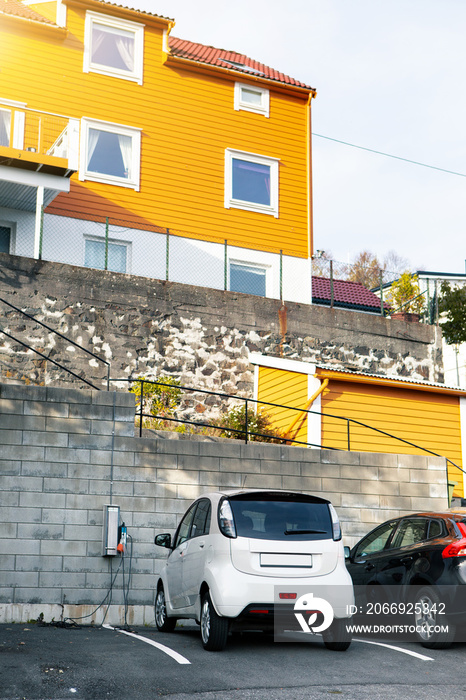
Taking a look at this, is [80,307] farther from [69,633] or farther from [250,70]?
[250,70]

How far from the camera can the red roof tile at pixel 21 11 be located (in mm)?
22422

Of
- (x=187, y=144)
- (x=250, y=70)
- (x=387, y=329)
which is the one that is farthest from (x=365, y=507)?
(x=250, y=70)

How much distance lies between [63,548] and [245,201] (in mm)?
15174

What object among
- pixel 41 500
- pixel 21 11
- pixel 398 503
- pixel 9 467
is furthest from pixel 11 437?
pixel 21 11

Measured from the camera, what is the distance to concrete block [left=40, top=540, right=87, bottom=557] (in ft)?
38.5

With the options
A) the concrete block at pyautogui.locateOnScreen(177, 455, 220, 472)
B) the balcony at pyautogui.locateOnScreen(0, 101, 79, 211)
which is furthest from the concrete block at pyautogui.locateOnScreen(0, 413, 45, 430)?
the balcony at pyautogui.locateOnScreen(0, 101, 79, 211)

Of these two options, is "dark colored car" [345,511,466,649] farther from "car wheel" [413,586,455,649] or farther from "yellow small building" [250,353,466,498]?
"yellow small building" [250,353,466,498]

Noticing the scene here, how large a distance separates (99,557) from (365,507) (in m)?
4.61

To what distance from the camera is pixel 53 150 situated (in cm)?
2028

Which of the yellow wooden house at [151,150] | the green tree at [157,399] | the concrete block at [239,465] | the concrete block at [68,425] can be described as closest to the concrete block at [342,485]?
the concrete block at [239,465]

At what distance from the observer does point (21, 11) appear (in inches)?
902

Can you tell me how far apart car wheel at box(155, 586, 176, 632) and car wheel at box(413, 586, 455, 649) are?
296 centimetres

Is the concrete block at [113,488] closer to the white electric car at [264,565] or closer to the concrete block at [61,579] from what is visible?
the concrete block at [61,579]

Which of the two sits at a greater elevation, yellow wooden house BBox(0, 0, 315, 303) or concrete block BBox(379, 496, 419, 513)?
yellow wooden house BBox(0, 0, 315, 303)
